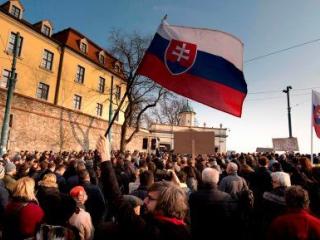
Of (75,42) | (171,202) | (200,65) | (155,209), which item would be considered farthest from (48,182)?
(75,42)

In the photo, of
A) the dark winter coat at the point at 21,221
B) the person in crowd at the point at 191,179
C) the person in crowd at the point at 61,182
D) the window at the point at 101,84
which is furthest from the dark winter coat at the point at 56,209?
the window at the point at 101,84

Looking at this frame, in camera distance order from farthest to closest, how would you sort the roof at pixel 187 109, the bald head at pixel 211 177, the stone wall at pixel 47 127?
1. the roof at pixel 187 109
2. the stone wall at pixel 47 127
3. the bald head at pixel 211 177

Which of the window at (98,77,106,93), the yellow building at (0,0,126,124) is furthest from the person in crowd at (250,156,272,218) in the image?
the window at (98,77,106,93)

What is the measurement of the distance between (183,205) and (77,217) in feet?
6.86

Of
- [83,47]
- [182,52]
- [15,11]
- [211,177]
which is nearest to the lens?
[211,177]

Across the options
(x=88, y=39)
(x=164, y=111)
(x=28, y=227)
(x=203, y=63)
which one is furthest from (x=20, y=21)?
(x=164, y=111)

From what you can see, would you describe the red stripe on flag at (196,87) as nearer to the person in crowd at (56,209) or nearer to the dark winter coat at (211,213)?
the dark winter coat at (211,213)

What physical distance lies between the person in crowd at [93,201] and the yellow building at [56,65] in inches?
893

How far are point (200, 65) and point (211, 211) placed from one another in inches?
109

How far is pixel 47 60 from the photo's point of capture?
29.9 m

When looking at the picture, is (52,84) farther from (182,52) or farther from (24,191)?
(24,191)

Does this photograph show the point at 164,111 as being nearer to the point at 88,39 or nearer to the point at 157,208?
the point at 88,39

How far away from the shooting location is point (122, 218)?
1.99 meters

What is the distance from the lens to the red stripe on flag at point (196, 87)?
5.13m
